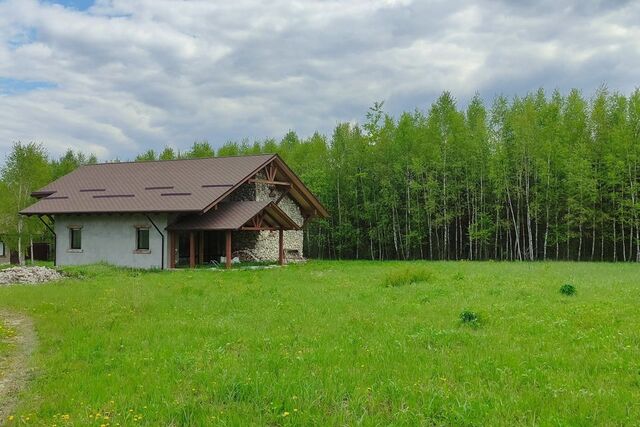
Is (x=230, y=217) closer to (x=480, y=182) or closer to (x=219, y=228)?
(x=219, y=228)

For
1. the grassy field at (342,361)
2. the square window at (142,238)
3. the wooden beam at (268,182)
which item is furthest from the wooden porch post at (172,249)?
the grassy field at (342,361)

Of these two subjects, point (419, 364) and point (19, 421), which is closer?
point (19, 421)

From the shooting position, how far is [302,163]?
45.0 metres

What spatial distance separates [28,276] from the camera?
68.8ft

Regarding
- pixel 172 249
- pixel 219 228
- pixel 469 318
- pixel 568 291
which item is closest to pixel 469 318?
pixel 469 318

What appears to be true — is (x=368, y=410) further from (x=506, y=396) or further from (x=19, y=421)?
(x=19, y=421)

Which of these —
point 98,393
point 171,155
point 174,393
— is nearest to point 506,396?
point 174,393

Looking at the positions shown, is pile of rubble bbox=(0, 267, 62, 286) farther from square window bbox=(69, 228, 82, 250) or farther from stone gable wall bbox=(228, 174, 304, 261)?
stone gable wall bbox=(228, 174, 304, 261)

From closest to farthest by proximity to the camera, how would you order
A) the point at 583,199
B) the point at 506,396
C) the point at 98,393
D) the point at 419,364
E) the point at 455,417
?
the point at 455,417, the point at 506,396, the point at 98,393, the point at 419,364, the point at 583,199

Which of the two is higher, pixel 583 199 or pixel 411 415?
pixel 583 199

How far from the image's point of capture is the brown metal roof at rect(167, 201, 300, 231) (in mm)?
25281

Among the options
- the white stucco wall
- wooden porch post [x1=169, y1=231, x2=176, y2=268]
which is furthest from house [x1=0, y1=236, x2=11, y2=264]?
wooden porch post [x1=169, y1=231, x2=176, y2=268]

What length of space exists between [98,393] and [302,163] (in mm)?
39482

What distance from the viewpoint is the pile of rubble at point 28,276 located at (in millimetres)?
20500
